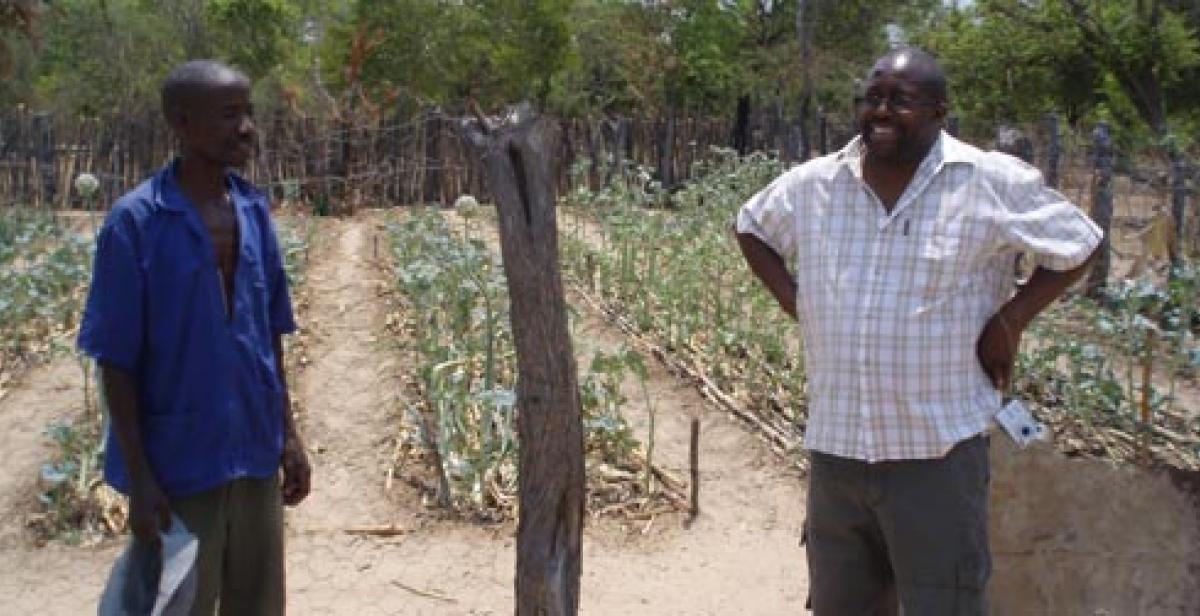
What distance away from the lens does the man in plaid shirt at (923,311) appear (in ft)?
7.77

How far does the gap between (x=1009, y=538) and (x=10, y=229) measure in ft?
27.2

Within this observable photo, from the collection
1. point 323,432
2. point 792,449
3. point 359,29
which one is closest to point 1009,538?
point 792,449

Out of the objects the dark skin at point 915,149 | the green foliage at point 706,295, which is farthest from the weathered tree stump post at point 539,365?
the green foliage at point 706,295

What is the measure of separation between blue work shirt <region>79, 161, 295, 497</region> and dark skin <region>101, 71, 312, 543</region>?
27 mm

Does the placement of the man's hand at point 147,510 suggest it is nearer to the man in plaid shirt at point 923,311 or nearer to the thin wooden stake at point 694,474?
the man in plaid shirt at point 923,311

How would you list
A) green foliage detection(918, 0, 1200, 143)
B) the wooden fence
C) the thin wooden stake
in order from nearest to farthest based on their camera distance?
the thin wooden stake
the wooden fence
green foliage detection(918, 0, 1200, 143)

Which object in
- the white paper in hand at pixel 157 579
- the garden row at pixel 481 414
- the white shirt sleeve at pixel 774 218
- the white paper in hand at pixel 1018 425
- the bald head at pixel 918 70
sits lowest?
the garden row at pixel 481 414

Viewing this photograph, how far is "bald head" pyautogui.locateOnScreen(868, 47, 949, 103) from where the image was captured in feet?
7.93

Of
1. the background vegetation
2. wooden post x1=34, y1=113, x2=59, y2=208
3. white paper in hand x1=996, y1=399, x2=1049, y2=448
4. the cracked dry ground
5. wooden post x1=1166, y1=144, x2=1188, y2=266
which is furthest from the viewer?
the background vegetation

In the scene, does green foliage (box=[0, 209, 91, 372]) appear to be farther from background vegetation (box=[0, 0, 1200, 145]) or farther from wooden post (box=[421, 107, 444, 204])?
background vegetation (box=[0, 0, 1200, 145])

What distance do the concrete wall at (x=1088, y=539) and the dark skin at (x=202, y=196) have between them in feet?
7.16

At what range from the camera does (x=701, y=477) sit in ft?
17.3

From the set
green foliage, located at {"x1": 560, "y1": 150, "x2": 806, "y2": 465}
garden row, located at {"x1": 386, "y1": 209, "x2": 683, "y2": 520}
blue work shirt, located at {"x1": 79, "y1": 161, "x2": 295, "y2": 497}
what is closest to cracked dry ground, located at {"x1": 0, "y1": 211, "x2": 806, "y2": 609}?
garden row, located at {"x1": 386, "y1": 209, "x2": 683, "y2": 520}

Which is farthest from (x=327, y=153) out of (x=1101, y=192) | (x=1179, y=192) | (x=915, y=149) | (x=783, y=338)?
(x=915, y=149)
